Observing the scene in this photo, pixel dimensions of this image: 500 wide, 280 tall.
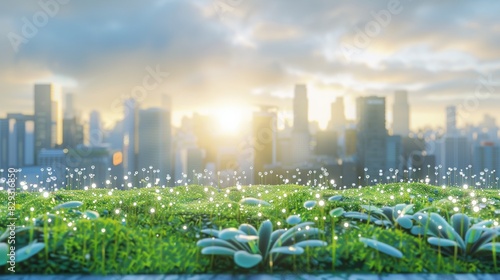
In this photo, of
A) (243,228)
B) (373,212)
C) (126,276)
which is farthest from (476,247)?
(126,276)

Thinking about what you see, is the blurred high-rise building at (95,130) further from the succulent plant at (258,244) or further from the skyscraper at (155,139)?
the succulent plant at (258,244)

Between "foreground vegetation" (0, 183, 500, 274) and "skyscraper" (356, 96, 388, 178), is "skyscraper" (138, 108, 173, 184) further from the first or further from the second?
"foreground vegetation" (0, 183, 500, 274)

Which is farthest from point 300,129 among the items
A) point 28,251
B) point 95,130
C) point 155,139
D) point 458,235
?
point 28,251

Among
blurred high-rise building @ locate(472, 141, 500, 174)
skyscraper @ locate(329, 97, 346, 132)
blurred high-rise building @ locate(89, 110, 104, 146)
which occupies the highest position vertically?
skyscraper @ locate(329, 97, 346, 132)

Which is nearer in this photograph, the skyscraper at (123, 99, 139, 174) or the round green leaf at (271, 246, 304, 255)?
the round green leaf at (271, 246, 304, 255)

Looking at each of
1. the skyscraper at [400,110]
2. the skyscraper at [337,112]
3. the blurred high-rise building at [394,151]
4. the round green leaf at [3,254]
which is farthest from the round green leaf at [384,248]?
the skyscraper at [337,112]

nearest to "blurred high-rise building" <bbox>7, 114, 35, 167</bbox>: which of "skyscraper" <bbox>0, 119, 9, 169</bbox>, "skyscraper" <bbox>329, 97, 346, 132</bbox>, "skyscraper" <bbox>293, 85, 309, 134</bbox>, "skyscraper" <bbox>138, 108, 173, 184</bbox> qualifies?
"skyscraper" <bbox>0, 119, 9, 169</bbox>
